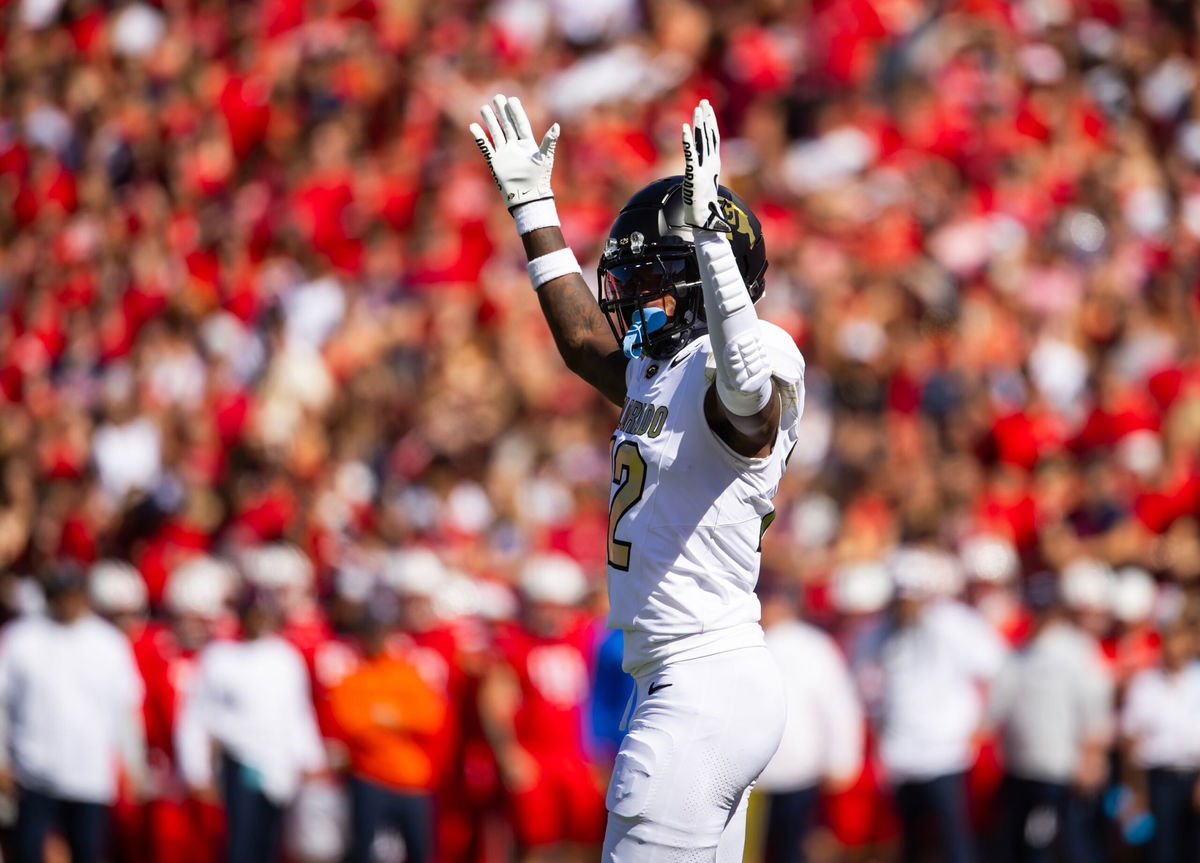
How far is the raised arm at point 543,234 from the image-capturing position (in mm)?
4355

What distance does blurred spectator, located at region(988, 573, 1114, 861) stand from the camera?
28.0 feet

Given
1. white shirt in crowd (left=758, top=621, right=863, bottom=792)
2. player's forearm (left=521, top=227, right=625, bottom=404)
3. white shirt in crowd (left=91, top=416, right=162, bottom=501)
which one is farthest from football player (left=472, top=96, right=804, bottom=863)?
white shirt in crowd (left=91, top=416, right=162, bottom=501)

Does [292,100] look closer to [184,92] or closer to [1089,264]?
[184,92]

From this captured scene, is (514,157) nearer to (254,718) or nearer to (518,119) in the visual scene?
(518,119)

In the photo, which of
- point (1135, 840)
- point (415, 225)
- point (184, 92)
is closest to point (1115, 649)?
point (1135, 840)

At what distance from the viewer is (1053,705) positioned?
334 inches

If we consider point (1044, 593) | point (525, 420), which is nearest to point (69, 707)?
point (525, 420)

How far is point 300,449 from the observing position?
1029 cm

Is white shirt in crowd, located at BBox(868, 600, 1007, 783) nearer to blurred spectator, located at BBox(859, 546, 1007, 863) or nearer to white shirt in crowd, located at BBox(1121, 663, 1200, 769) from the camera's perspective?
blurred spectator, located at BBox(859, 546, 1007, 863)

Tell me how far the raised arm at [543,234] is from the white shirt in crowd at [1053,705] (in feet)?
15.7

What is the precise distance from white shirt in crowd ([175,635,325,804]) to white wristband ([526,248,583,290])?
14.5 feet

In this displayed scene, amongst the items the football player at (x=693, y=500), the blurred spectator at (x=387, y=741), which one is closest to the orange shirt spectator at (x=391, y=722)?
the blurred spectator at (x=387, y=741)

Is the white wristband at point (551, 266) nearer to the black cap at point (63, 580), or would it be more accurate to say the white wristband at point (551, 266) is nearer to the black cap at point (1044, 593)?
the black cap at point (63, 580)

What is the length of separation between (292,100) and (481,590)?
5.54 m
